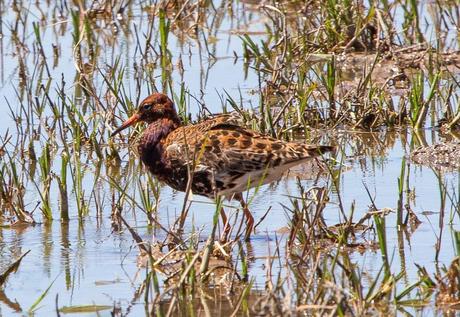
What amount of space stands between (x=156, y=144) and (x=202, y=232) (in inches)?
26.9

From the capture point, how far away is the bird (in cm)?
767

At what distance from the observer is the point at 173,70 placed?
469 inches

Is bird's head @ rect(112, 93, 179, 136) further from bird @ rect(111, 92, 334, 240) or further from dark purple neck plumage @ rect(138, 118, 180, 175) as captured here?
bird @ rect(111, 92, 334, 240)

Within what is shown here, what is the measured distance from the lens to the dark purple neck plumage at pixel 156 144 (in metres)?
7.94

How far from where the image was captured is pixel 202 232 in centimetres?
779

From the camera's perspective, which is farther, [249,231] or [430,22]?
[430,22]

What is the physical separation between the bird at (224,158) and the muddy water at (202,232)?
194mm

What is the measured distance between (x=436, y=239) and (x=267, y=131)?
233cm

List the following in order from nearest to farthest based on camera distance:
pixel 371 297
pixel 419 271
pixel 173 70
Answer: pixel 371 297, pixel 419 271, pixel 173 70

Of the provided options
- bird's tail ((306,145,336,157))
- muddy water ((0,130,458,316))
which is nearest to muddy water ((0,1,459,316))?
muddy water ((0,130,458,316))

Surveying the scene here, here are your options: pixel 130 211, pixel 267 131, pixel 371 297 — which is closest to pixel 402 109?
pixel 267 131

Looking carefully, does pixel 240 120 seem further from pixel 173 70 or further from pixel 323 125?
pixel 173 70

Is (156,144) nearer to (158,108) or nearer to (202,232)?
(158,108)

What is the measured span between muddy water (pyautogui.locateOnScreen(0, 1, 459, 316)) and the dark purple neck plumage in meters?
0.32
